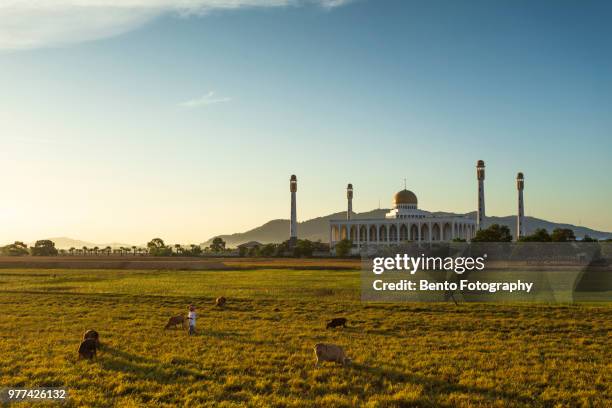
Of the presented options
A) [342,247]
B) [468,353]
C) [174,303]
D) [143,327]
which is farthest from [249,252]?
[468,353]

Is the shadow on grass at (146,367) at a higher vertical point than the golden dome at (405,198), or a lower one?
lower

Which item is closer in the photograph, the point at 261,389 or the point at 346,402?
the point at 346,402

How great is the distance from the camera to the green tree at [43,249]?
129 m

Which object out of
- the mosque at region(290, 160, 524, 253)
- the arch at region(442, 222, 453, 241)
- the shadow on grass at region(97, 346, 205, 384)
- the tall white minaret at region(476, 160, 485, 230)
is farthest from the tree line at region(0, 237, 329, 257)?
the shadow on grass at region(97, 346, 205, 384)

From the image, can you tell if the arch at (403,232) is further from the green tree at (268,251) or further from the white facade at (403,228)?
the green tree at (268,251)

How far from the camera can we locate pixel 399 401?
13781 millimetres

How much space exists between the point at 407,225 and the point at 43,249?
91645 millimetres

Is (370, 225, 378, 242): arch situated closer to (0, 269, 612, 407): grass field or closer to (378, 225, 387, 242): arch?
(378, 225, 387, 242): arch

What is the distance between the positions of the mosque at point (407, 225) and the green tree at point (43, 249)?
199 ft

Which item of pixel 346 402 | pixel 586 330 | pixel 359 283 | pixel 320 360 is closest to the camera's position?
pixel 346 402

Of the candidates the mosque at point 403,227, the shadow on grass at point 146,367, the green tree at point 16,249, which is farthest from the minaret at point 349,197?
the shadow on grass at point 146,367

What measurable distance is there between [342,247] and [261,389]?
8603 cm

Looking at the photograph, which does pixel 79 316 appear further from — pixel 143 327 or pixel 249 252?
pixel 249 252

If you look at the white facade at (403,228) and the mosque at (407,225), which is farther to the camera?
the white facade at (403,228)
